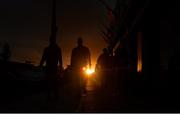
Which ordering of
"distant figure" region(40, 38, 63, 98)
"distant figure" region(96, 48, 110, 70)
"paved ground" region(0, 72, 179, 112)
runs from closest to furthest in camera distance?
"paved ground" region(0, 72, 179, 112) < "distant figure" region(40, 38, 63, 98) < "distant figure" region(96, 48, 110, 70)

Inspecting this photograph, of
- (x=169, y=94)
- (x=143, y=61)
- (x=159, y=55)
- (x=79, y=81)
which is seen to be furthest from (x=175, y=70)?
(x=143, y=61)

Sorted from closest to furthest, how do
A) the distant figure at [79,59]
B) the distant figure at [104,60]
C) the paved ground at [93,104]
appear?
the paved ground at [93,104] < the distant figure at [79,59] < the distant figure at [104,60]

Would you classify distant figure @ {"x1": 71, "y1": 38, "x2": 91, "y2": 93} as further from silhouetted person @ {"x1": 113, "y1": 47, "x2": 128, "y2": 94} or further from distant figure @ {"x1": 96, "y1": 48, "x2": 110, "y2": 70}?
distant figure @ {"x1": 96, "y1": 48, "x2": 110, "y2": 70}

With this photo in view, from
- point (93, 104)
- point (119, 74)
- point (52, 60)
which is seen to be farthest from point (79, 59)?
point (119, 74)

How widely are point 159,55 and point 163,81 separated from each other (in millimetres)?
4521

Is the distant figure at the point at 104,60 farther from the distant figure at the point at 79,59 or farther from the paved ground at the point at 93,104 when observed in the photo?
the distant figure at the point at 79,59

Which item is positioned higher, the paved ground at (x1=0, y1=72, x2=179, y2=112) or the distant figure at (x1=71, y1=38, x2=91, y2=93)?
the distant figure at (x1=71, y1=38, x2=91, y2=93)

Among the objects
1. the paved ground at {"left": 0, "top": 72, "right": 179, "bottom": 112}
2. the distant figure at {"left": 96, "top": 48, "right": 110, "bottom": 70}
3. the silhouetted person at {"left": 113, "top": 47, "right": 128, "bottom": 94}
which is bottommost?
the paved ground at {"left": 0, "top": 72, "right": 179, "bottom": 112}

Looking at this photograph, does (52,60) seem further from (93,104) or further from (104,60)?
(104,60)

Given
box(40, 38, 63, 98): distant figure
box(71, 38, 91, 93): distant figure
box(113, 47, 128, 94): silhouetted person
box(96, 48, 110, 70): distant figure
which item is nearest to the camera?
box(40, 38, 63, 98): distant figure

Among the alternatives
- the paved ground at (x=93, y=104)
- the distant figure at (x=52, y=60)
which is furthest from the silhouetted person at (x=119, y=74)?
the distant figure at (x=52, y=60)

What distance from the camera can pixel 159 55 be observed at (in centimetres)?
2162

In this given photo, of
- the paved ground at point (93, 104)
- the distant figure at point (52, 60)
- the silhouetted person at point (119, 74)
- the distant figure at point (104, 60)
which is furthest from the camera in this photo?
the distant figure at point (104, 60)

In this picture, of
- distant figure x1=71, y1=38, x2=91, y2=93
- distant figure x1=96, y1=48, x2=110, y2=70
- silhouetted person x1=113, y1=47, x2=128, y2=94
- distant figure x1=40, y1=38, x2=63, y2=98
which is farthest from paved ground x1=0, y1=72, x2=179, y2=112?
distant figure x1=96, y1=48, x2=110, y2=70
